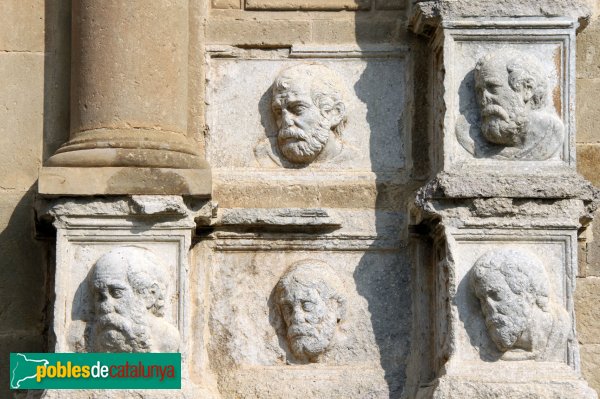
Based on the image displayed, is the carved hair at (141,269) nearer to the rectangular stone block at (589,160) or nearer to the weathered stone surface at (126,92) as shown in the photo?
the weathered stone surface at (126,92)

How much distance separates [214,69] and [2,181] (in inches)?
42.5

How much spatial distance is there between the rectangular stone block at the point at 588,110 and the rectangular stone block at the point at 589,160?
3 centimetres

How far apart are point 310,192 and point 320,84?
489 millimetres

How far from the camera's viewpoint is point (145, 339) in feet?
19.6

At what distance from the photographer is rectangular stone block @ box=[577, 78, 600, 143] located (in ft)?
21.7

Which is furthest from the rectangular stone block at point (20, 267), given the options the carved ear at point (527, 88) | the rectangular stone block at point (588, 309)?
the rectangular stone block at point (588, 309)

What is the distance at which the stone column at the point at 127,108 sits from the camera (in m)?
6.09

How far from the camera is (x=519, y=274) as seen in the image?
19.5 feet

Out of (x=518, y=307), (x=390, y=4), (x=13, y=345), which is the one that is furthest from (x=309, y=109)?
(x=13, y=345)

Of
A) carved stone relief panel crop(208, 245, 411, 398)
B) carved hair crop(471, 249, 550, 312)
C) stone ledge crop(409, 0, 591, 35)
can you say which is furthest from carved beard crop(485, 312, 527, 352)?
stone ledge crop(409, 0, 591, 35)

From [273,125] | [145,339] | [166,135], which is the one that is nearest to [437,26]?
[273,125]

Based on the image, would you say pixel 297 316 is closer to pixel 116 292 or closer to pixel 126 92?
pixel 116 292

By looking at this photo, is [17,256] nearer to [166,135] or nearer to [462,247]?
[166,135]
